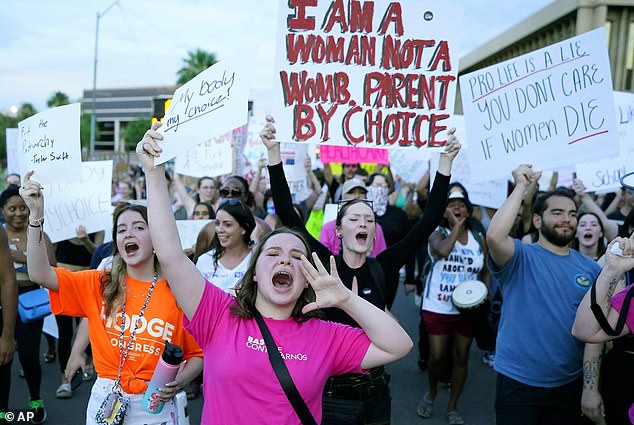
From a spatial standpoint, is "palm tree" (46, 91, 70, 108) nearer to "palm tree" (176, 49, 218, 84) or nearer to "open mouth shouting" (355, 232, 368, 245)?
"palm tree" (176, 49, 218, 84)

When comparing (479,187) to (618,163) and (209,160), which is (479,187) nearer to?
(618,163)

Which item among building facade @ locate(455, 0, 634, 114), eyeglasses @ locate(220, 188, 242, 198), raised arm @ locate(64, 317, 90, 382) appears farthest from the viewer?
building facade @ locate(455, 0, 634, 114)

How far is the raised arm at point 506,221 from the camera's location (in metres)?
3.22

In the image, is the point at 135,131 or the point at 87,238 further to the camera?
the point at 135,131

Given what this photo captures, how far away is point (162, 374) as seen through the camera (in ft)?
8.42

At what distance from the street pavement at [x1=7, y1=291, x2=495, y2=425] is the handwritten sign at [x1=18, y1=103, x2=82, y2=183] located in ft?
5.57

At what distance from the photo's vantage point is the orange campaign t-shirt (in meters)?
2.80

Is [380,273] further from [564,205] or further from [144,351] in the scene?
[144,351]

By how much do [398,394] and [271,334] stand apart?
3.87 metres

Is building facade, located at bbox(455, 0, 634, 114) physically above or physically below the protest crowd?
above

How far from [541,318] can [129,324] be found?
2.25 m

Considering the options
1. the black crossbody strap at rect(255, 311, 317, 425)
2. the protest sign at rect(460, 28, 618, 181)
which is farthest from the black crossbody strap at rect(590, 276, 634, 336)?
the black crossbody strap at rect(255, 311, 317, 425)

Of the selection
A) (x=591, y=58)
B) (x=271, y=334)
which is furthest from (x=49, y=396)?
(x=591, y=58)

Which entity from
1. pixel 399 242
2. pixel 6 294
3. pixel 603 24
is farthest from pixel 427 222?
pixel 603 24
